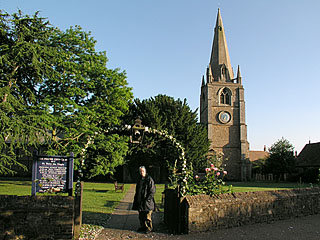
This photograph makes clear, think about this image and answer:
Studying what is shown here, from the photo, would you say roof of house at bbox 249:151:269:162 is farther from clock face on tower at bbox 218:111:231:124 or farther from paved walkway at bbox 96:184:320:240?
paved walkway at bbox 96:184:320:240

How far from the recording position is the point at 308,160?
47.2m

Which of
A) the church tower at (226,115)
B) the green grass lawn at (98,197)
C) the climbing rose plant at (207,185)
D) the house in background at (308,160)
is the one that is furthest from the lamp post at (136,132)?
the house in background at (308,160)

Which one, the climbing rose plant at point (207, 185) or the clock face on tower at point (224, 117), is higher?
the clock face on tower at point (224, 117)

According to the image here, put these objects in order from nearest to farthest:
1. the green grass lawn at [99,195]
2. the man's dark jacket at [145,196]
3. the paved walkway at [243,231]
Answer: the paved walkway at [243,231]
the man's dark jacket at [145,196]
the green grass lawn at [99,195]

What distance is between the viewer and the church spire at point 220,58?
2002 inches

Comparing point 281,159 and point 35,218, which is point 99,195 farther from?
point 281,159

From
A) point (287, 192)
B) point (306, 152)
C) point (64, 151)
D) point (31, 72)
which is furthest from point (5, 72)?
point (306, 152)

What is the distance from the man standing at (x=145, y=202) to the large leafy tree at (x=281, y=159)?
40.6 meters

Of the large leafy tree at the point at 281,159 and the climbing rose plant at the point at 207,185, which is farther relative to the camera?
the large leafy tree at the point at 281,159

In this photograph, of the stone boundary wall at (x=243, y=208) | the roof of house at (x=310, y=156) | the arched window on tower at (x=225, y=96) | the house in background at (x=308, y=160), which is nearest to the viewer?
the stone boundary wall at (x=243, y=208)

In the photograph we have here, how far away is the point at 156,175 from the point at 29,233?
34.3 m

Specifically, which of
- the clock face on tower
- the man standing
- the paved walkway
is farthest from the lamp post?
the clock face on tower

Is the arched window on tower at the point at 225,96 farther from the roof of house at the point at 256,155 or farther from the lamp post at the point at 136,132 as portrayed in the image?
the lamp post at the point at 136,132

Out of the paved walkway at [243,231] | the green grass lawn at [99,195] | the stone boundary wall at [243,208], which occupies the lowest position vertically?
the green grass lawn at [99,195]
